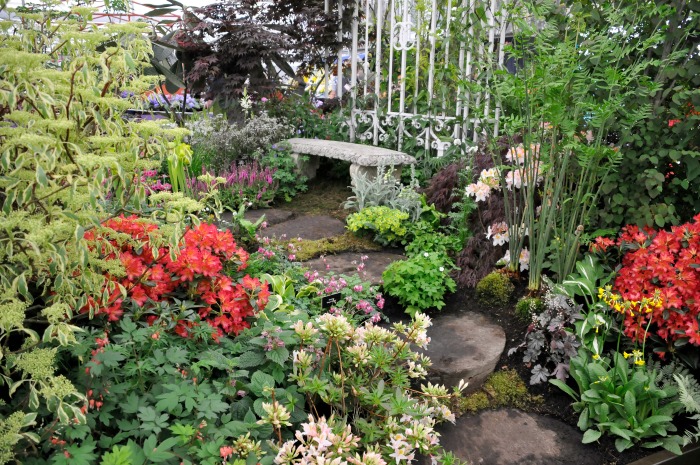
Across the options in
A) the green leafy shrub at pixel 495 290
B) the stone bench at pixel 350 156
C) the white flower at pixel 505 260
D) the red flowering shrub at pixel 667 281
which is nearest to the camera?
the red flowering shrub at pixel 667 281

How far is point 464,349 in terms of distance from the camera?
3.01 metres

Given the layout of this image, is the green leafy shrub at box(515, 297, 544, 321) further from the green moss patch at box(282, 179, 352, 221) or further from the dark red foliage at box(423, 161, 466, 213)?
the green moss patch at box(282, 179, 352, 221)

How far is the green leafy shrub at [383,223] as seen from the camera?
4125mm

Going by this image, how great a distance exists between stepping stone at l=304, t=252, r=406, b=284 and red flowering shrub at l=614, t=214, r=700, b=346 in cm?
140

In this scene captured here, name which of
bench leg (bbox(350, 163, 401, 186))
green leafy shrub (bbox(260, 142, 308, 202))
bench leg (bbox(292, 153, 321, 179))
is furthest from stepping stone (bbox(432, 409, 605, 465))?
bench leg (bbox(292, 153, 321, 179))

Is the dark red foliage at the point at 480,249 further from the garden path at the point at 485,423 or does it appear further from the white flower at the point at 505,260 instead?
the garden path at the point at 485,423

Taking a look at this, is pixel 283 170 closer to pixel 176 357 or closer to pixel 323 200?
pixel 323 200

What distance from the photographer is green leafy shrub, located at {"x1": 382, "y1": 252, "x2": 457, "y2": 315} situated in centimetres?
327

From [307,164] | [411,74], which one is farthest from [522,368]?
[411,74]

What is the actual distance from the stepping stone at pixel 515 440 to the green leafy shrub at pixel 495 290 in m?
0.78

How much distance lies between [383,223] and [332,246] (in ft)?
1.31

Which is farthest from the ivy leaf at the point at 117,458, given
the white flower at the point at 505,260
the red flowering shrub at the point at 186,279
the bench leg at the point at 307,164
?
the bench leg at the point at 307,164

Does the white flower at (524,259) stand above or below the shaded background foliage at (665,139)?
below

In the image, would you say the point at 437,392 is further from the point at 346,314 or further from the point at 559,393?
the point at 559,393
